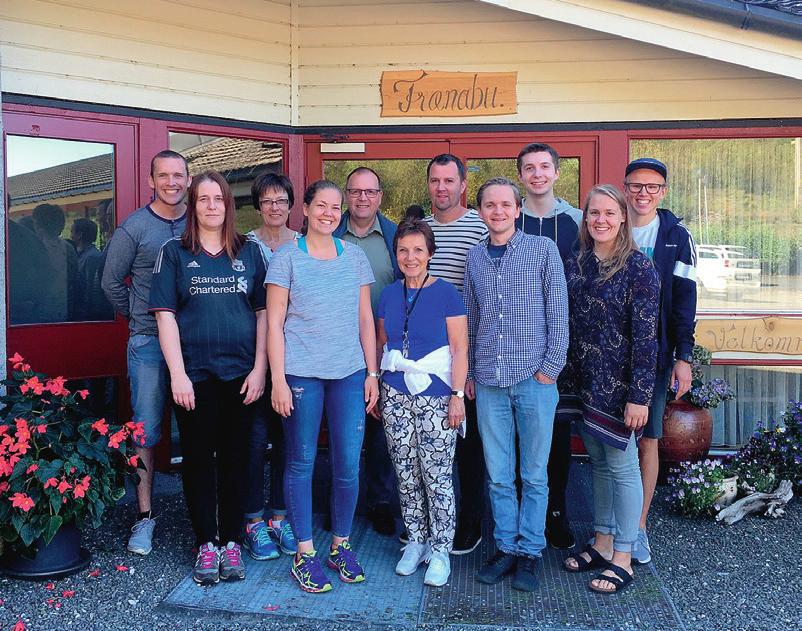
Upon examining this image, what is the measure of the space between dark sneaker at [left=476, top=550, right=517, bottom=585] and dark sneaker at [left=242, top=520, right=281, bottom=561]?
41.6 inches

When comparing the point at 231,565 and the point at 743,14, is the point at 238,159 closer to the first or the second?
the point at 231,565

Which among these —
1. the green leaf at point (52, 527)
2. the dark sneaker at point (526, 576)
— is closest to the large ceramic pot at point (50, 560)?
the green leaf at point (52, 527)

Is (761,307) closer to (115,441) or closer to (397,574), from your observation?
(397,574)

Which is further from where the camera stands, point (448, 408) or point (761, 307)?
point (761, 307)

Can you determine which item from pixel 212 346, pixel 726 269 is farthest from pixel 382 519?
pixel 726 269

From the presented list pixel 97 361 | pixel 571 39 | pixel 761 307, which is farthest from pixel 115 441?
pixel 761 307

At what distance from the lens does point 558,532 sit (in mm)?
4250

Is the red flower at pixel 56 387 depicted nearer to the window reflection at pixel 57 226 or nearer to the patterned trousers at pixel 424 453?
the window reflection at pixel 57 226

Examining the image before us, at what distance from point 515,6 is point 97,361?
348cm

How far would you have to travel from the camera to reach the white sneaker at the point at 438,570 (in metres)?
3.75

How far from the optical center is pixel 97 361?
17.0 ft

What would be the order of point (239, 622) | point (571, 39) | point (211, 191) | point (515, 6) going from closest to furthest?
point (239, 622) < point (211, 191) < point (515, 6) < point (571, 39)

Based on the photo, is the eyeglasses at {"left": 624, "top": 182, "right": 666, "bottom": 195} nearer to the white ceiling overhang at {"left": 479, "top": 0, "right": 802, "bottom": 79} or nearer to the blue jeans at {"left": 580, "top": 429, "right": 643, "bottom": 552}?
the blue jeans at {"left": 580, "top": 429, "right": 643, "bottom": 552}

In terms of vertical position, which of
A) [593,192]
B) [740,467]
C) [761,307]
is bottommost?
[740,467]
